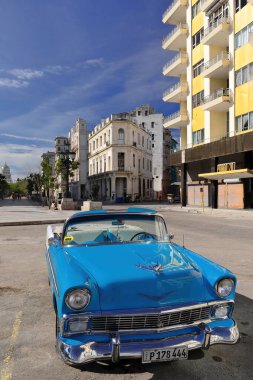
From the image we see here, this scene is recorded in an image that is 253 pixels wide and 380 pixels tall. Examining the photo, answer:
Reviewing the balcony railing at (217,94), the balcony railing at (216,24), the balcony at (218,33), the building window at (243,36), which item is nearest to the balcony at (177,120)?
the balcony railing at (217,94)

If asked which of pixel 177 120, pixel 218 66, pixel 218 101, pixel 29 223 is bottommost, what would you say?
pixel 29 223

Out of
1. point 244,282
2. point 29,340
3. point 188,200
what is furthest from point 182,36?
point 29,340

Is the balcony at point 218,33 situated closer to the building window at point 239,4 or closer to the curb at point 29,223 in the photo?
the building window at point 239,4

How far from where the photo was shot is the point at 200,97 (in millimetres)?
36688

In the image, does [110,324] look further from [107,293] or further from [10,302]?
[10,302]

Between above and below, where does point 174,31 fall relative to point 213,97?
above

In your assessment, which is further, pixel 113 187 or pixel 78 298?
pixel 113 187

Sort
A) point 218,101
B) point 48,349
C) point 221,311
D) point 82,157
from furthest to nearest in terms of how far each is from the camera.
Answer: point 82,157 < point 218,101 < point 48,349 < point 221,311

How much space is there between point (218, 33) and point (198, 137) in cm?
1063

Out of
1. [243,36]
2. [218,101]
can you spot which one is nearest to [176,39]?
[243,36]

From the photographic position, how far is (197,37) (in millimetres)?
37250

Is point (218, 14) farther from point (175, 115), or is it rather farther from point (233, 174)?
point (233, 174)

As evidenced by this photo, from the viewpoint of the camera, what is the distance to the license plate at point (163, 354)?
9.69 feet

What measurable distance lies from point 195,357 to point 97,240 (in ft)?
6.74
